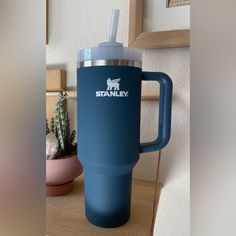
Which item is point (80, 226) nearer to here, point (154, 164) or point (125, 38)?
point (154, 164)

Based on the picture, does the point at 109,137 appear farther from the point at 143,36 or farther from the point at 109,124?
the point at 143,36

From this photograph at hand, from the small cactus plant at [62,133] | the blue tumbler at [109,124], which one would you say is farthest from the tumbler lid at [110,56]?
the small cactus plant at [62,133]

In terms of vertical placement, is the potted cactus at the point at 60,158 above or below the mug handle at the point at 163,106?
below

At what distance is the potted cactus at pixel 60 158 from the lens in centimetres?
40

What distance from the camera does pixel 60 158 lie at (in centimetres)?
41

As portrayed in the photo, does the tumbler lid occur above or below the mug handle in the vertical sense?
above

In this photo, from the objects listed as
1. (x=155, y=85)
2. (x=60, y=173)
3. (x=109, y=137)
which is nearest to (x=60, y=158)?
(x=60, y=173)

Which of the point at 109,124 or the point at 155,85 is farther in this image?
the point at 155,85

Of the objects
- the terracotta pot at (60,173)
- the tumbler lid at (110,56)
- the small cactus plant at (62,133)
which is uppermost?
the tumbler lid at (110,56)

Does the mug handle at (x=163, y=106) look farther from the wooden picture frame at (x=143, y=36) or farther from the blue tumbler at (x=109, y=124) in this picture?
the wooden picture frame at (x=143, y=36)

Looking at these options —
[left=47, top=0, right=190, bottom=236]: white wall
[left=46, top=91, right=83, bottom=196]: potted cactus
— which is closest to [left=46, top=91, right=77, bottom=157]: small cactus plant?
[left=46, top=91, right=83, bottom=196]: potted cactus

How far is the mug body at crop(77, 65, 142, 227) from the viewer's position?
0.31 m

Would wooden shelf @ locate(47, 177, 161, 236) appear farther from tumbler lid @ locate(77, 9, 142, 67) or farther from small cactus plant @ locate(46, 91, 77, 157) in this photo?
tumbler lid @ locate(77, 9, 142, 67)

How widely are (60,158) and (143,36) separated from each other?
0.27 meters
